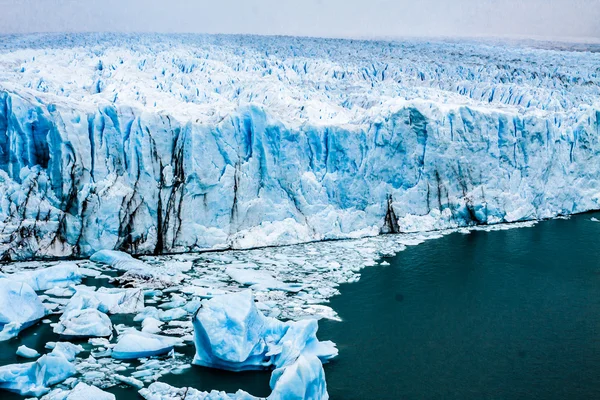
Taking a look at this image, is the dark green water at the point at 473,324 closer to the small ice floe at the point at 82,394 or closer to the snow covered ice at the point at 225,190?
the snow covered ice at the point at 225,190

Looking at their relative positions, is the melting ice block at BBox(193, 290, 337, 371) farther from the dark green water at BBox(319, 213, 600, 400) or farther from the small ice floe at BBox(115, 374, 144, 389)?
the small ice floe at BBox(115, 374, 144, 389)

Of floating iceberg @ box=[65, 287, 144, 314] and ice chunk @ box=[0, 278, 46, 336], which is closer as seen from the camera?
ice chunk @ box=[0, 278, 46, 336]

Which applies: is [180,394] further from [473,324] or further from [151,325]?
[473,324]

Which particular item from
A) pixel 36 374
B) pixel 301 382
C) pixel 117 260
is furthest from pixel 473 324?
pixel 117 260

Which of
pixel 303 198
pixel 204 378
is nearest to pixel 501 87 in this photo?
pixel 303 198

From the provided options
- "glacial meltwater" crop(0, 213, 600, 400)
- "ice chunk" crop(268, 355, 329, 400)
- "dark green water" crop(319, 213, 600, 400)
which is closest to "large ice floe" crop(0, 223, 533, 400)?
"ice chunk" crop(268, 355, 329, 400)

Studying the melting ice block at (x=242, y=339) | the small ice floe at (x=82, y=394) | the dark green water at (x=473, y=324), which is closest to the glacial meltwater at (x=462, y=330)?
the dark green water at (x=473, y=324)

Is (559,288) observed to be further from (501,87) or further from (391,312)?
(501,87)
